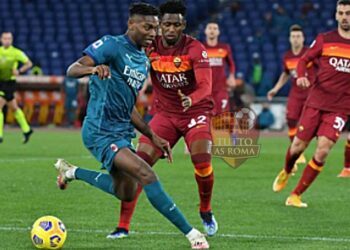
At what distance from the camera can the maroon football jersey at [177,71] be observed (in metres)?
10.1

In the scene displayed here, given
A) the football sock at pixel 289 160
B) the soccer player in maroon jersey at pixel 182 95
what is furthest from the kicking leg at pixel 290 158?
the soccer player in maroon jersey at pixel 182 95

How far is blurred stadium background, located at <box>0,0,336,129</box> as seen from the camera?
31562 mm

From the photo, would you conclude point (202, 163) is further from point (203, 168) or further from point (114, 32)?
point (114, 32)

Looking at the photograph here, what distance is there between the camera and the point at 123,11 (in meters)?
36.4

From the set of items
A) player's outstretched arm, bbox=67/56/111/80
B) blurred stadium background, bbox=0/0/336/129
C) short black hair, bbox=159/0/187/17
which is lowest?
blurred stadium background, bbox=0/0/336/129

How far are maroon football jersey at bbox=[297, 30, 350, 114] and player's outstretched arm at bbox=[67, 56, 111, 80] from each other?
170 inches

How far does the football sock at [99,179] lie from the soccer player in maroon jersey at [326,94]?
3.65 meters

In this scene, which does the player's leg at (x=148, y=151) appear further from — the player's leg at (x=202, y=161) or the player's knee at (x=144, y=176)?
the player's knee at (x=144, y=176)

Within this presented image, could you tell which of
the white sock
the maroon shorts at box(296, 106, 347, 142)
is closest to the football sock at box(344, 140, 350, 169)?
the maroon shorts at box(296, 106, 347, 142)

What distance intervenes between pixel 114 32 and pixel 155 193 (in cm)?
2691

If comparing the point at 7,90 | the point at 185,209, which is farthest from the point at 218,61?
the point at 185,209

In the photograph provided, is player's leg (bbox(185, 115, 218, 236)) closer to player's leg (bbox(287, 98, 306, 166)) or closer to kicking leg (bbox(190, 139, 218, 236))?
kicking leg (bbox(190, 139, 218, 236))

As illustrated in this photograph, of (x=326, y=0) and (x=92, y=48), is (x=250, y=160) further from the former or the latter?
(x=326, y=0)

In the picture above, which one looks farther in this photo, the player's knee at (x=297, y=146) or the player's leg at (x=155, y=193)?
the player's knee at (x=297, y=146)
